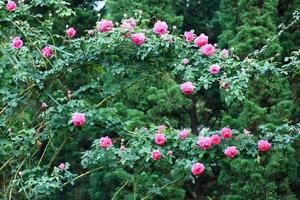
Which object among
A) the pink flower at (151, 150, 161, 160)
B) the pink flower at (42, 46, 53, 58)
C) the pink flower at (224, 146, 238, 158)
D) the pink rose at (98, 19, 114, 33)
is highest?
the pink rose at (98, 19, 114, 33)

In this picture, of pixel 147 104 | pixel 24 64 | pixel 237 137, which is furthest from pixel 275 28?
pixel 24 64

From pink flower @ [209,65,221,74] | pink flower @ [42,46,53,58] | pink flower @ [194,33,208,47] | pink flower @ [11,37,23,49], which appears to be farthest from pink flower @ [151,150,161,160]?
pink flower @ [11,37,23,49]

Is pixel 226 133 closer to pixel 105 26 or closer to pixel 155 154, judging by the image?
pixel 155 154

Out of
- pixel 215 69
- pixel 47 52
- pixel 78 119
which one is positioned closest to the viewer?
pixel 215 69

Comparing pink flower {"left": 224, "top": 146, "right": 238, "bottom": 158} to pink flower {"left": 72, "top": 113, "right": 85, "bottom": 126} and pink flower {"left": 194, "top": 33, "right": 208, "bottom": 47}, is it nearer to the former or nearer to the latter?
pink flower {"left": 194, "top": 33, "right": 208, "bottom": 47}

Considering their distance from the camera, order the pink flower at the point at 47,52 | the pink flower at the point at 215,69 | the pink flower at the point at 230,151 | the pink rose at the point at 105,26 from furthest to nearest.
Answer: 1. the pink flower at the point at 47,52
2. the pink rose at the point at 105,26
3. the pink flower at the point at 230,151
4. the pink flower at the point at 215,69

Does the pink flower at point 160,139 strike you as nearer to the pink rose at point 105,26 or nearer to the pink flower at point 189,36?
the pink flower at point 189,36

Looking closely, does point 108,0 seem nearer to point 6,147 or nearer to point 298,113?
point 298,113

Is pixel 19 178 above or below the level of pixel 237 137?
below

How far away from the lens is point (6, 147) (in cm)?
351

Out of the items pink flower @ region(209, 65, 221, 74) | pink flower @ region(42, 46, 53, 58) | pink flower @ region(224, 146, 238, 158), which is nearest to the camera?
pink flower @ region(209, 65, 221, 74)

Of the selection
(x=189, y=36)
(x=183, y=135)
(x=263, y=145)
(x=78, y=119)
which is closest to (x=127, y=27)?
(x=189, y=36)

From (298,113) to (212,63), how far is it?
114 inches

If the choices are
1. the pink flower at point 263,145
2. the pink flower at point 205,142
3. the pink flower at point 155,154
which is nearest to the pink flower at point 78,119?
the pink flower at point 155,154
